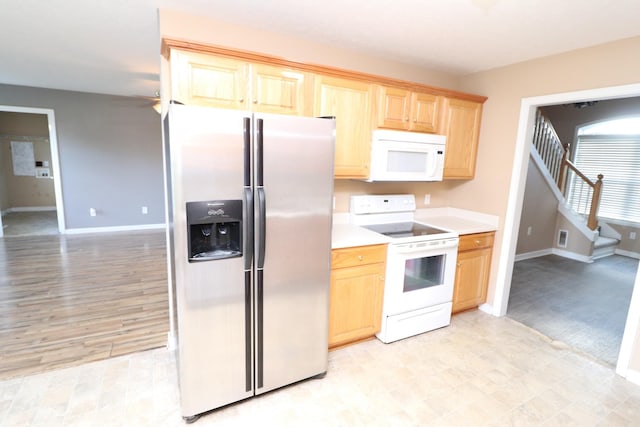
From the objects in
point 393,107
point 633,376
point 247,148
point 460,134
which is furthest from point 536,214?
point 247,148

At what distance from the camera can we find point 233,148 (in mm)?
1735

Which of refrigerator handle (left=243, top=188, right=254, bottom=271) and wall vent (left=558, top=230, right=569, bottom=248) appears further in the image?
wall vent (left=558, top=230, right=569, bottom=248)

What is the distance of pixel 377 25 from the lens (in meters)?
2.31

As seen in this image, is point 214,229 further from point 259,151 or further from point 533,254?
point 533,254

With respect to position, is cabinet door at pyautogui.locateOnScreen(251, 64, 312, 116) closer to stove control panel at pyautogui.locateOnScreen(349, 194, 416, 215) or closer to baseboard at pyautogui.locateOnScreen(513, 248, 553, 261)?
stove control panel at pyautogui.locateOnScreen(349, 194, 416, 215)

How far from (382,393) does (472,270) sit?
1.68m

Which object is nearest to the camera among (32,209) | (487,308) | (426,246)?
(426,246)

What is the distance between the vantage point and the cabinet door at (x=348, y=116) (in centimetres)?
246

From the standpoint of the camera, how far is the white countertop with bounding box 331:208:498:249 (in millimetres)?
2531

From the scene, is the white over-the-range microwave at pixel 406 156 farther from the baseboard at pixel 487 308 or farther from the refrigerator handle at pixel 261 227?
Result: the baseboard at pixel 487 308

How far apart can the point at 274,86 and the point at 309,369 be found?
6.63 feet

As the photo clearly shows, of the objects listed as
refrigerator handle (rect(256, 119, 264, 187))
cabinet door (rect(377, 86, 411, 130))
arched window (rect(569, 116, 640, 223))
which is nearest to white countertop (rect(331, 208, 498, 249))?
refrigerator handle (rect(256, 119, 264, 187))

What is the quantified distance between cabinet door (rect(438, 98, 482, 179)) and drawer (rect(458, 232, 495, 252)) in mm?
659

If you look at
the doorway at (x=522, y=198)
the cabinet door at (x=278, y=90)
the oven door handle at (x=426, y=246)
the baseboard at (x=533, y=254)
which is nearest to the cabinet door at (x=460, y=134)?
the doorway at (x=522, y=198)
